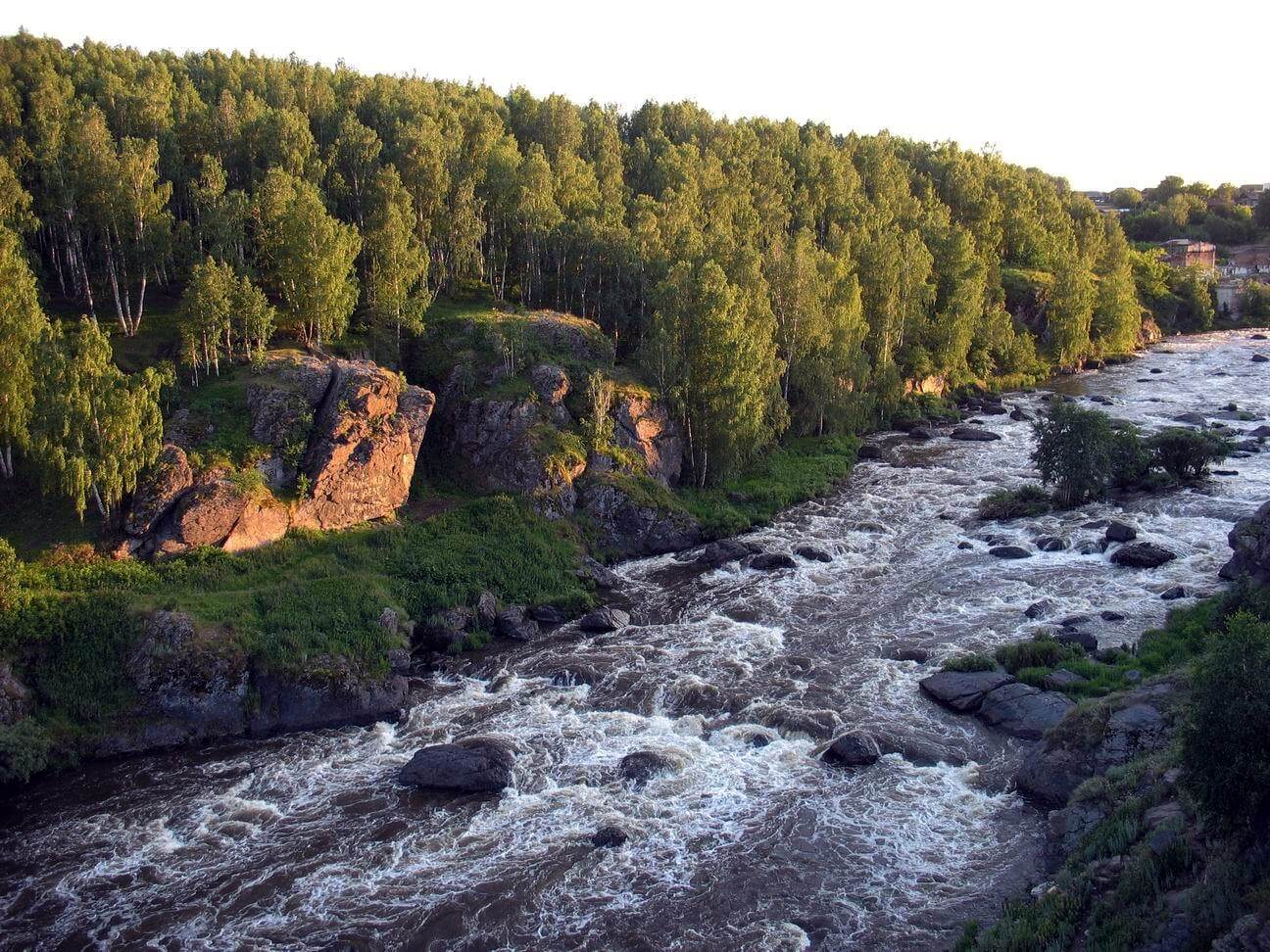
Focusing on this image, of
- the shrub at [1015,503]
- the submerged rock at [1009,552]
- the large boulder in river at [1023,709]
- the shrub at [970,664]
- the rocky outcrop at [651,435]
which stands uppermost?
the rocky outcrop at [651,435]

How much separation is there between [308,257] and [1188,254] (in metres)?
160

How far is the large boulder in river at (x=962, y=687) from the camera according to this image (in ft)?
114

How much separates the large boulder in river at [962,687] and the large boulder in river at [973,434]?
44.4 m

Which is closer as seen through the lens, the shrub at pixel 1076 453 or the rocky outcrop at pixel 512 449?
the rocky outcrop at pixel 512 449

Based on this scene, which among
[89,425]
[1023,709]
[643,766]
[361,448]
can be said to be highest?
[89,425]

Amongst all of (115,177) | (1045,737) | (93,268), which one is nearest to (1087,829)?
(1045,737)

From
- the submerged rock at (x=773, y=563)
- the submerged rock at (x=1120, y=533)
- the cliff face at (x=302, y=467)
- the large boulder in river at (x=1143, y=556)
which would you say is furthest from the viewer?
the submerged rock at (x=773, y=563)

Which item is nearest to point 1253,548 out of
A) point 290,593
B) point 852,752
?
point 852,752

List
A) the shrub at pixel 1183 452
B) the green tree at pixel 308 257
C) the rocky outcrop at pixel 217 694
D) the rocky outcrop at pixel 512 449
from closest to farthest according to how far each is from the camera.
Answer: the rocky outcrop at pixel 217 694 < the rocky outcrop at pixel 512 449 < the green tree at pixel 308 257 < the shrub at pixel 1183 452

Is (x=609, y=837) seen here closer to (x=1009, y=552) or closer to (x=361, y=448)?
(x=361, y=448)

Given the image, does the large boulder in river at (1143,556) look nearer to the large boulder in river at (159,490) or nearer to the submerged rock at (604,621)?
the submerged rock at (604,621)

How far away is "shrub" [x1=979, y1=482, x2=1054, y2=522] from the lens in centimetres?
5644

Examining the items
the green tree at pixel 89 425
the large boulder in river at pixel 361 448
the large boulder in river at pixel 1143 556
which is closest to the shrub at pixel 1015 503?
the large boulder in river at pixel 1143 556

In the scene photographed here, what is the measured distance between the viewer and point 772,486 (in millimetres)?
62594
